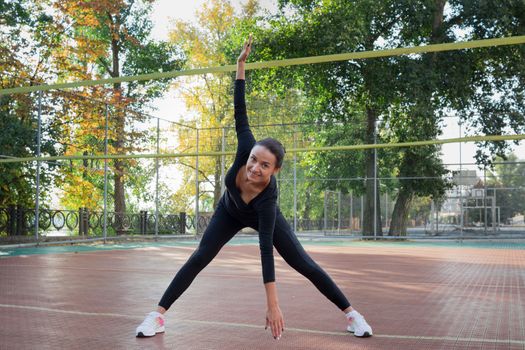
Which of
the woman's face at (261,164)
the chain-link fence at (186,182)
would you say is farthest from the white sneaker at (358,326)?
the chain-link fence at (186,182)

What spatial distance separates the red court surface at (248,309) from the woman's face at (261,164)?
0.99 m

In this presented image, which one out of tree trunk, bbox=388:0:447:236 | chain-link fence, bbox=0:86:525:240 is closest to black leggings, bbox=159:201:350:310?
chain-link fence, bbox=0:86:525:240

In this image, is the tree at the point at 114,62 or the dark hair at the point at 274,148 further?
the tree at the point at 114,62

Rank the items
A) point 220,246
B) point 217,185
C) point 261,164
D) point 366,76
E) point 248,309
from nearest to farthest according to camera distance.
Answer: point 261,164 → point 220,246 → point 248,309 → point 366,76 → point 217,185

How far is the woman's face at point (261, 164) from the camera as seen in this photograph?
10.0 ft

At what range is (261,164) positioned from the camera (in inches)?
121

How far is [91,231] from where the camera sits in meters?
18.5

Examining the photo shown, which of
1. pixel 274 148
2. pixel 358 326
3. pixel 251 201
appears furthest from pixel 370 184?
pixel 274 148

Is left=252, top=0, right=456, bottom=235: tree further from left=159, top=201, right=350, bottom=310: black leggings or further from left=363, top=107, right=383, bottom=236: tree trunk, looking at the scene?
left=159, top=201, right=350, bottom=310: black leggings

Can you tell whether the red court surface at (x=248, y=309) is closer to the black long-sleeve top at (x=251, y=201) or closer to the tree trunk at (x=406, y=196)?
the black long-sleeve top at (x=251, y=201)

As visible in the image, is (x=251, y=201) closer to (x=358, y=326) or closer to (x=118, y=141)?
(x=358, y=326)

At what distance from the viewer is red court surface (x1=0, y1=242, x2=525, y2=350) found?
11.7ft

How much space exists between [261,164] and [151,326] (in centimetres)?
129

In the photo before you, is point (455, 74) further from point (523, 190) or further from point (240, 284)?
point (240, 284)
